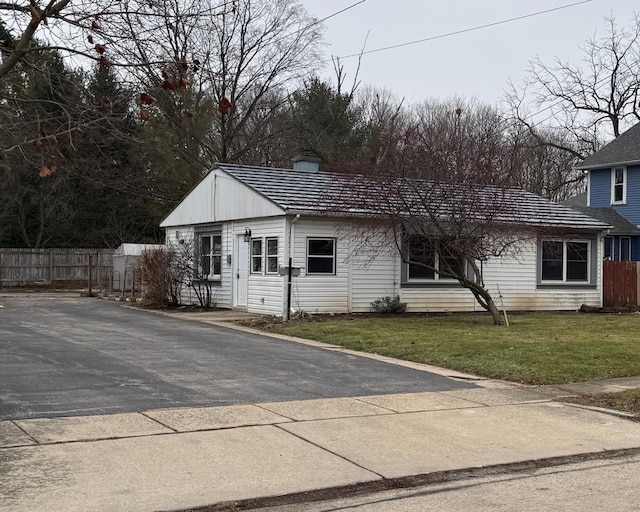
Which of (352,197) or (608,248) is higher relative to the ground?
(352,197)

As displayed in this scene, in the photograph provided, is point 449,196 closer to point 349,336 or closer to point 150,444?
point 349,336

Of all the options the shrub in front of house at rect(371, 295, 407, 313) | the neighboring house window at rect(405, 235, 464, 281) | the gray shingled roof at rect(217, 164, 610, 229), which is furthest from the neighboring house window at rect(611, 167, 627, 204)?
the shrub in front of house at rect(371, 295, 407, 313)

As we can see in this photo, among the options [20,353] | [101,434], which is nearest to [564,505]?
[101,434]

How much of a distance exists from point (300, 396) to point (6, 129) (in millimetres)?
4867

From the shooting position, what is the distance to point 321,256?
21.2 metres

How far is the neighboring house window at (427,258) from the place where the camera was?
19.3 meters

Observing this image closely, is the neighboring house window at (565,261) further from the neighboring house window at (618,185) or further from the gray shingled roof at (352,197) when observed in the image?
the neighboring house window at (618,185)

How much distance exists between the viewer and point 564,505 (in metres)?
5.85

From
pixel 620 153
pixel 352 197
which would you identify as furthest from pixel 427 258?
pixel 620 153

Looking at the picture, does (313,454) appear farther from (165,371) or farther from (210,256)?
(210,256)

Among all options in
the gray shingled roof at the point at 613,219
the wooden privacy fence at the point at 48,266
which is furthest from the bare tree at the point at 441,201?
the wooden privacy fence at the point at 48,266

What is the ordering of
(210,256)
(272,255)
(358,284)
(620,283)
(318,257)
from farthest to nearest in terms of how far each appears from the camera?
(620,283) → (210,256) → (358,284) → (272,255) → (318,257)

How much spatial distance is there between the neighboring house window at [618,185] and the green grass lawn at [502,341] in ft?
45.4

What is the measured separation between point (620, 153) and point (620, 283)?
998cm
